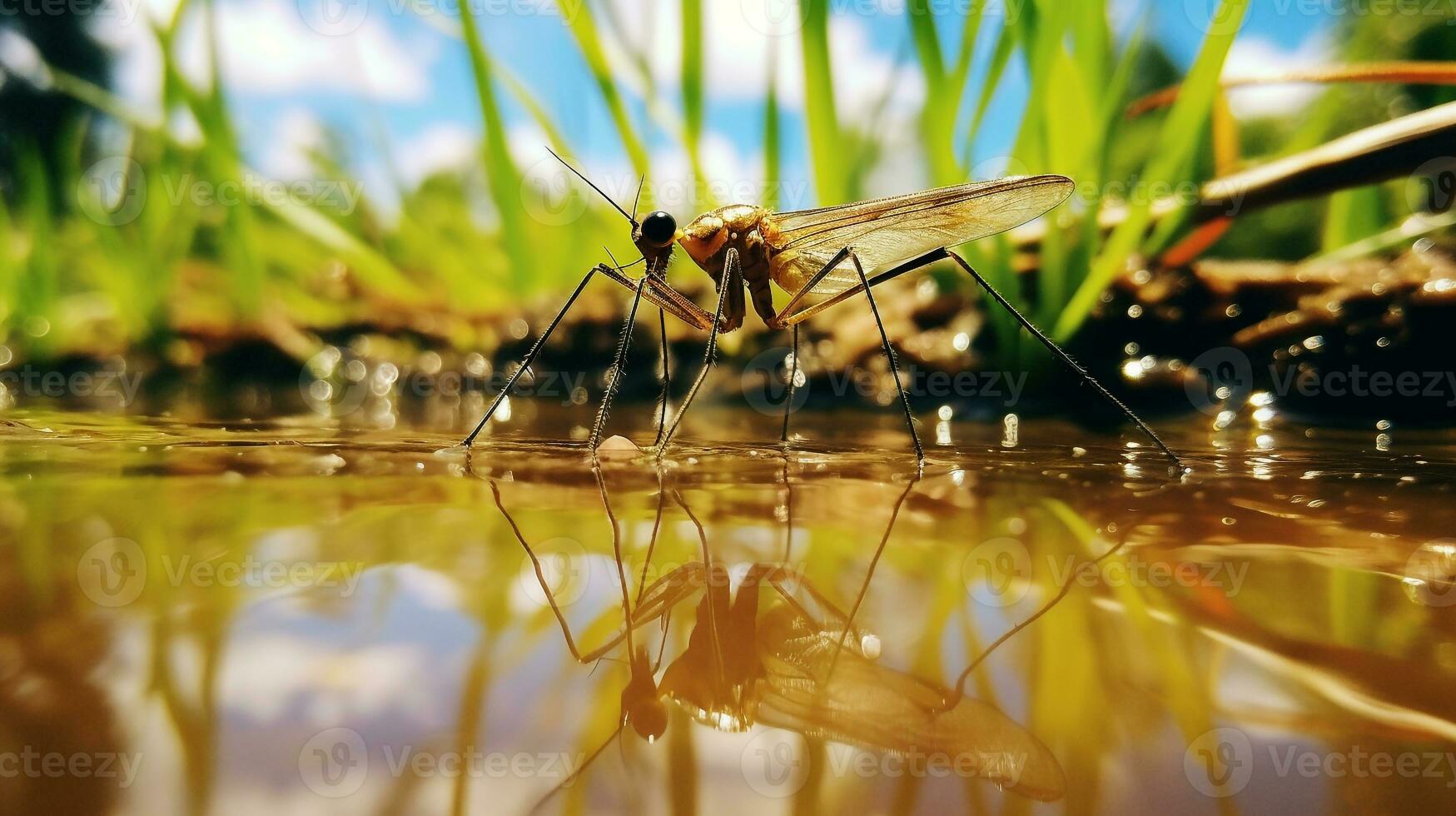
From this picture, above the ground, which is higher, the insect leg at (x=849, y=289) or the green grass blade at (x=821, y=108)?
the green grass blade at (x=821, y=108)

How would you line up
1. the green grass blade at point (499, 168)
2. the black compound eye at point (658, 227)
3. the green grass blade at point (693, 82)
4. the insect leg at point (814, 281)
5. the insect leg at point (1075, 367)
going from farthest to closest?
1. the green grass blade at point (499, 168)
2. the green grass blade at point (693, 82)
3. the black compound eye at point (658, 227)
4. the insect leg at point (814, 281)
5. the insect leg at point (1075, 367)

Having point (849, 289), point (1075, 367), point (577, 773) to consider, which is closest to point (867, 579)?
point (577, 773)

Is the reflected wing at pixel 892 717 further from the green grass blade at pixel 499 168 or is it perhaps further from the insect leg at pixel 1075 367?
the green grass blade at pixel 499 168

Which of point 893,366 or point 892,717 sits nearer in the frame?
point 892,717

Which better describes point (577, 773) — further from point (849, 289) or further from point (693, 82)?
point (693, 82)

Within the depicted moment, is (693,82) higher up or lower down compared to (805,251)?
higher up

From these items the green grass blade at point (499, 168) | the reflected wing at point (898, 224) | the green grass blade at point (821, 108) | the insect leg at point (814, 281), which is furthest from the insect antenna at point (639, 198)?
the green grass blade at point (499, 168)
